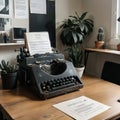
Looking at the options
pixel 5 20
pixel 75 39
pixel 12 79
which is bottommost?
pixel 12 79

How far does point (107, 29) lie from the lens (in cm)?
248

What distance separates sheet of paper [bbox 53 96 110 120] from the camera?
1.03m

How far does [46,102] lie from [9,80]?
1.33ft

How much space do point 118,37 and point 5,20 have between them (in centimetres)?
145

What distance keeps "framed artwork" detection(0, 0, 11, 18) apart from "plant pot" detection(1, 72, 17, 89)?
3.10ft

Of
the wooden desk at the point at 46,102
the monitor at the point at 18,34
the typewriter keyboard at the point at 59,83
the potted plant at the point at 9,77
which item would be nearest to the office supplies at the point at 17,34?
the monitor at the point at 18,34

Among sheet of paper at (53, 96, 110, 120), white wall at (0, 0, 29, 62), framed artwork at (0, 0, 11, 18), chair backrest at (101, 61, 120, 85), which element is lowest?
sheet of paper at (53, 96, 110, 120)

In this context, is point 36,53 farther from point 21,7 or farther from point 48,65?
point 21,7

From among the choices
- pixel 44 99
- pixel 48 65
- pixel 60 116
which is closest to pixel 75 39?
pixel 48 65

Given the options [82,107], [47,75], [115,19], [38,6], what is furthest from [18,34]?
[82,107]

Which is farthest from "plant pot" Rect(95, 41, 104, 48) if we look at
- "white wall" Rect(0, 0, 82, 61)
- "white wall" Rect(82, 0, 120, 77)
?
"white wall" Rect(0, 0, 82, 61)

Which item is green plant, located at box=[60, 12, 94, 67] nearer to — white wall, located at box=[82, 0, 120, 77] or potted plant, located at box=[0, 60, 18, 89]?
white wall, located at box=[82, 0, 120, 77]

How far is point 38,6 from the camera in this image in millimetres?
2355

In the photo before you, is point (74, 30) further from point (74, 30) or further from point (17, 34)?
point (17, 34)
